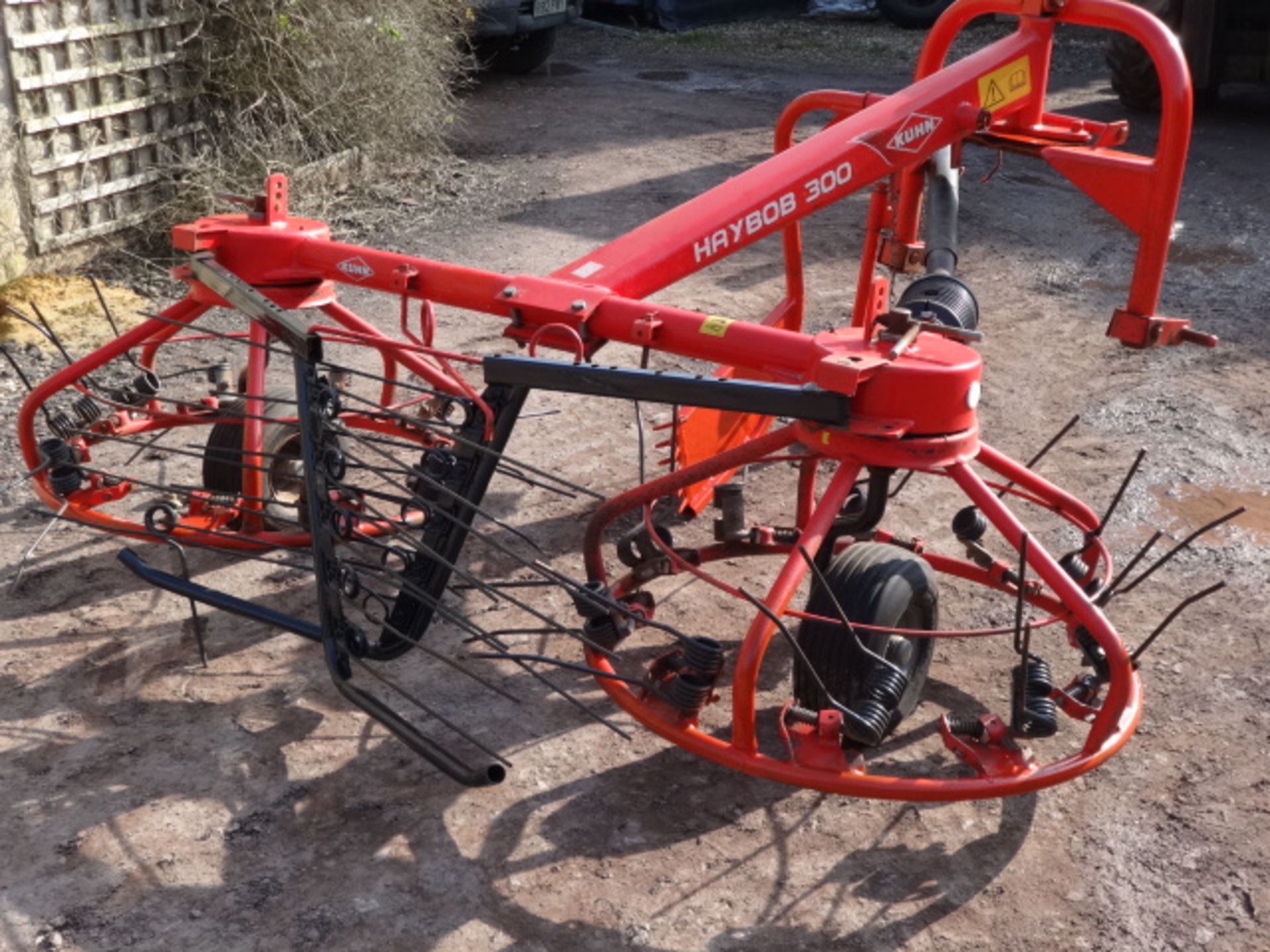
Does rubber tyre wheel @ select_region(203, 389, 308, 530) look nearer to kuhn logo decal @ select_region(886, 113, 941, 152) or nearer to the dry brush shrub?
kuhn logo decal @ select_region(886, 113, 941, 152)

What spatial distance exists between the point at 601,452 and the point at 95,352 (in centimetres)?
170

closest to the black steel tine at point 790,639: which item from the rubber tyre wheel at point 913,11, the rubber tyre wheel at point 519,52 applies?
the rubber tyre wheel at point 519,52

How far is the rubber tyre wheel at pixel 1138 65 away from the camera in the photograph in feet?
30.4

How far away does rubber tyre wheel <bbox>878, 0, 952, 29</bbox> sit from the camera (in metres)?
13.2

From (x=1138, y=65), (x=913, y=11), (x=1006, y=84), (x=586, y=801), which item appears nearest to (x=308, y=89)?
(x=1006, y=84)

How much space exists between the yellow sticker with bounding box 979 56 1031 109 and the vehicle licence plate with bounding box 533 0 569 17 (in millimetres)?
7054

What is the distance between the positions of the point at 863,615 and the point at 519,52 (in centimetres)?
884

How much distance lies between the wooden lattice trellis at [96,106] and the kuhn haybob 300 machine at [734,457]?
2390 millimetres

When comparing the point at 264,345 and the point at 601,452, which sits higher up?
the point at 264,345

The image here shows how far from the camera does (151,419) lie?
165 inches

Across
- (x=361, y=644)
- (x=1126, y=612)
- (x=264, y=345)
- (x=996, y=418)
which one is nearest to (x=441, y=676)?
(x=361, y=644)

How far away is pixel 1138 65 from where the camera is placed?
9.49m

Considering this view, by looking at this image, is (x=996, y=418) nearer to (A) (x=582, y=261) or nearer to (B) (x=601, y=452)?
(B) (x=601, y=452)

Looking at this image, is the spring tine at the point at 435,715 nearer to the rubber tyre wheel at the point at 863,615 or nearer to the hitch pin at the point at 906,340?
the rubber tyre wheel at the point at 863,615
